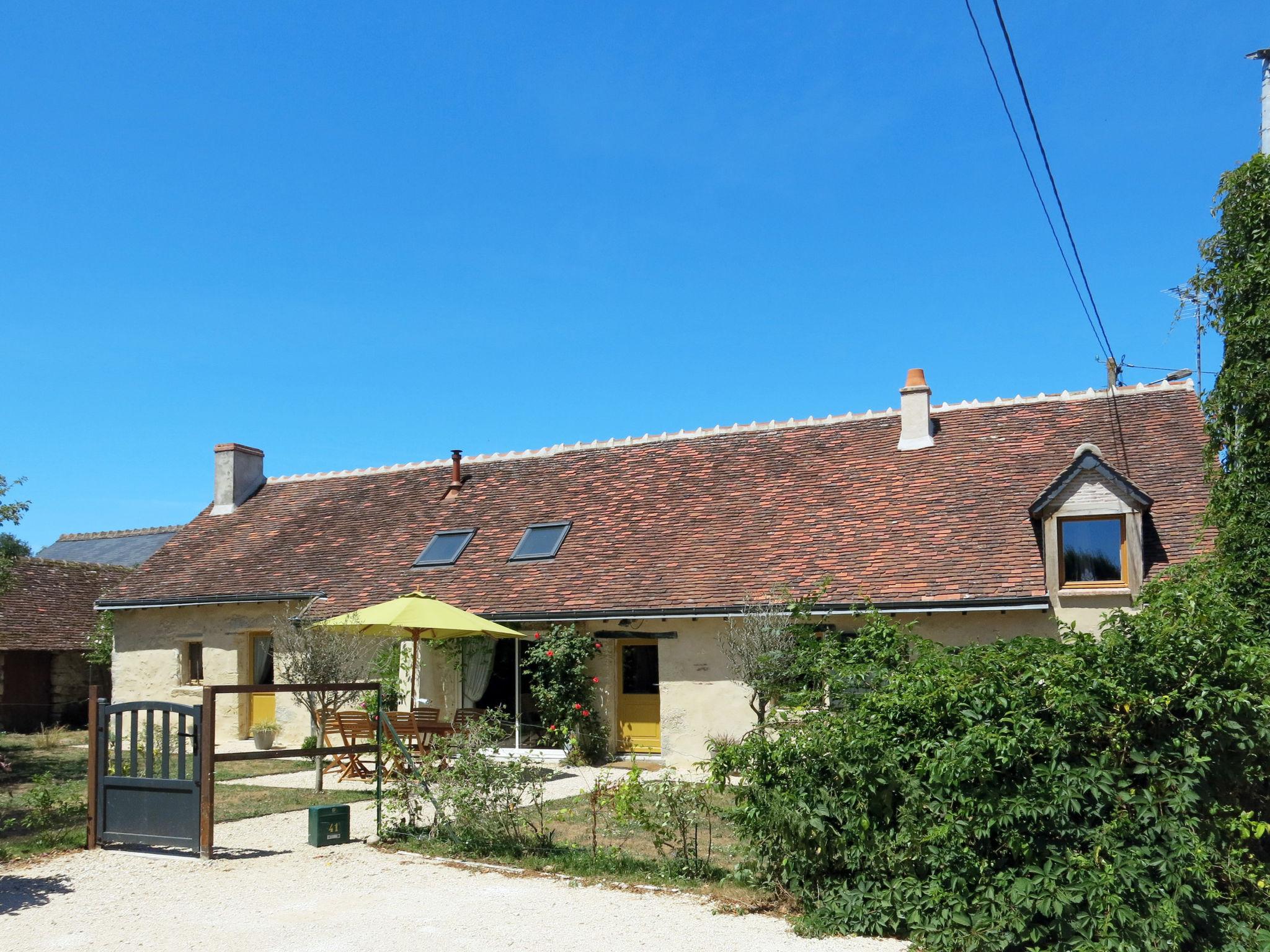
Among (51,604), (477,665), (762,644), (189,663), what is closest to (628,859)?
(762,644)

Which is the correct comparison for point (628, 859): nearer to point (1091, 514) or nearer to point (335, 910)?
point (335, 910)

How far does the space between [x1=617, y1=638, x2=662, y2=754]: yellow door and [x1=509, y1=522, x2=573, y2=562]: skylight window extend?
2340 mm

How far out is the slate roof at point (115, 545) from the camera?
107ft

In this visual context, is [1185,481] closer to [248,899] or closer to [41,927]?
[248,899]

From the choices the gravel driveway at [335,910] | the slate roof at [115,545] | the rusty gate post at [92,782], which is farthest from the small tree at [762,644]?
the slate roof at [115,545]

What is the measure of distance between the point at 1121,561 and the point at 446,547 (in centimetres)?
1120

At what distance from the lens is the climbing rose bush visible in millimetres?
16562

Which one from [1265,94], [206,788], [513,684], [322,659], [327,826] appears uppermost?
[1265,94]

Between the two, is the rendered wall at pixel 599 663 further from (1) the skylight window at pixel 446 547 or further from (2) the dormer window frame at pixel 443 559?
(1) the skylight window at pixel 446 547

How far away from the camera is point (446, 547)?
19.9 m

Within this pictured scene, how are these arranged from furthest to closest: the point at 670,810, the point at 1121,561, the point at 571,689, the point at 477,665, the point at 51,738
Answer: the point at 51,738, the point at 477,665, the point at 571,689, the point at 1121,561, the point at 670,810

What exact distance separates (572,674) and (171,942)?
9.86 meters

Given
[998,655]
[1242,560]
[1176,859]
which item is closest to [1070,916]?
[1176,859]

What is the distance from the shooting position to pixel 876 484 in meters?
17.8
